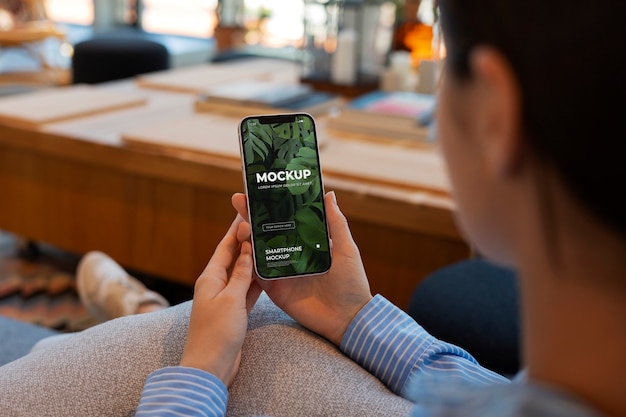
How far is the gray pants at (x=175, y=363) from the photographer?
0.68 m

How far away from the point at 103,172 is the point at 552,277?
157cm

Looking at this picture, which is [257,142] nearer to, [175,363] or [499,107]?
[175,363]

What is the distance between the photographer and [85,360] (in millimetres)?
728

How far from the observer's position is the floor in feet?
6.48

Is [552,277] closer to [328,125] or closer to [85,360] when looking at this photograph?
[85,360]

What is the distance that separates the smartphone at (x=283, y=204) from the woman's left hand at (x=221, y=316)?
27 mm

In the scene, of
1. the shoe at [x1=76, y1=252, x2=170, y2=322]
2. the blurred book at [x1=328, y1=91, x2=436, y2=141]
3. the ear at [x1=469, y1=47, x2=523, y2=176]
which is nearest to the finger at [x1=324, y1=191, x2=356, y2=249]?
the ear at [x1=469, y1=47, x2=523, y2=176]

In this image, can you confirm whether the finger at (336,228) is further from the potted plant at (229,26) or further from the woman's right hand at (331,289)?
the potted plant at (229,26)

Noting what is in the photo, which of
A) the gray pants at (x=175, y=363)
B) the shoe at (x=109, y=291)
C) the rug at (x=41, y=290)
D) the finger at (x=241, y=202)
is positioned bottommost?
the rug at (x=41, y=290)

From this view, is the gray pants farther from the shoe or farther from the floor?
the floor

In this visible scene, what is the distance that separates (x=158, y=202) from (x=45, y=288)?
0.56 m

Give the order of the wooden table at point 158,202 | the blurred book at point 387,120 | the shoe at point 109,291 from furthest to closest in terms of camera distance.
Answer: the blurred book at point 387,120 < the wooden table at point 158,202 < the shoe at point 109,291

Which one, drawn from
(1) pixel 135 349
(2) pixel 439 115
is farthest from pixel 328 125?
(2) pixel 439 115

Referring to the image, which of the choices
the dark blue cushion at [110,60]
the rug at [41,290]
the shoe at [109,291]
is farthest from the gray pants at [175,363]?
the dark blue cushion at [110,60]
